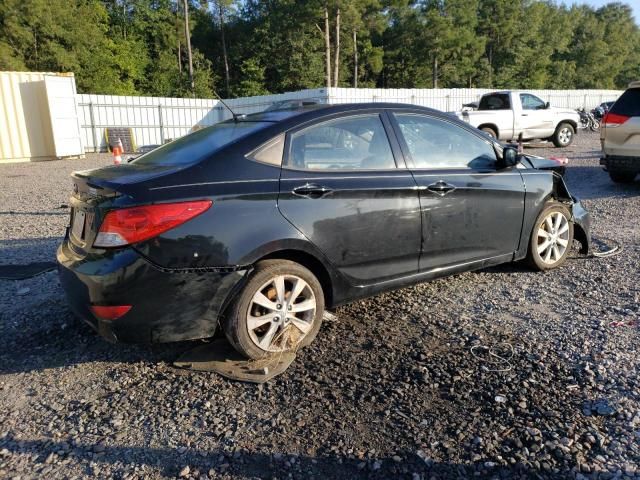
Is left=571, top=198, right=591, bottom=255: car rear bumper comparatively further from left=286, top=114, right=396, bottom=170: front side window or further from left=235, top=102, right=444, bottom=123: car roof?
left=286, top=114, right=396, bottom=170: front side window

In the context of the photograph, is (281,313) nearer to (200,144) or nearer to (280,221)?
(280,221)

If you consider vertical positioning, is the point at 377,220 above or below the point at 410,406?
above

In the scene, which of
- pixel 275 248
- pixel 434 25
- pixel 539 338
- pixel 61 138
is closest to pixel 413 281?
pixel 539 338

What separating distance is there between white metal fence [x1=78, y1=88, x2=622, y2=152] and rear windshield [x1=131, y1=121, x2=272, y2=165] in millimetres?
17526

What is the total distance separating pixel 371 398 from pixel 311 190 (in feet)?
4.47

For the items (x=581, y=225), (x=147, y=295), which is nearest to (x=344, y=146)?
(x=147, y=295)

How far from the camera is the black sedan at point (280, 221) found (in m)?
3.08

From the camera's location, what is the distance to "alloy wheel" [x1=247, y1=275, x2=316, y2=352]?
3.37 m

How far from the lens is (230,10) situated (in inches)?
2259

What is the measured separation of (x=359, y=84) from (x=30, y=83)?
1663 inches

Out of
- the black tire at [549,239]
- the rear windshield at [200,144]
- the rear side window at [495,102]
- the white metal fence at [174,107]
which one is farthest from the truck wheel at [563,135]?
the rear windshield at [200,144]

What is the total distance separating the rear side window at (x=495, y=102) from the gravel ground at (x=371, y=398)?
13.6m

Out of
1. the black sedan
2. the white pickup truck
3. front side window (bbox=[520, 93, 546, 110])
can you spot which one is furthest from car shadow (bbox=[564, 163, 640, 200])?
the black sedan

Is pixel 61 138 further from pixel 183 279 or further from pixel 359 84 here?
pixel 359 84
